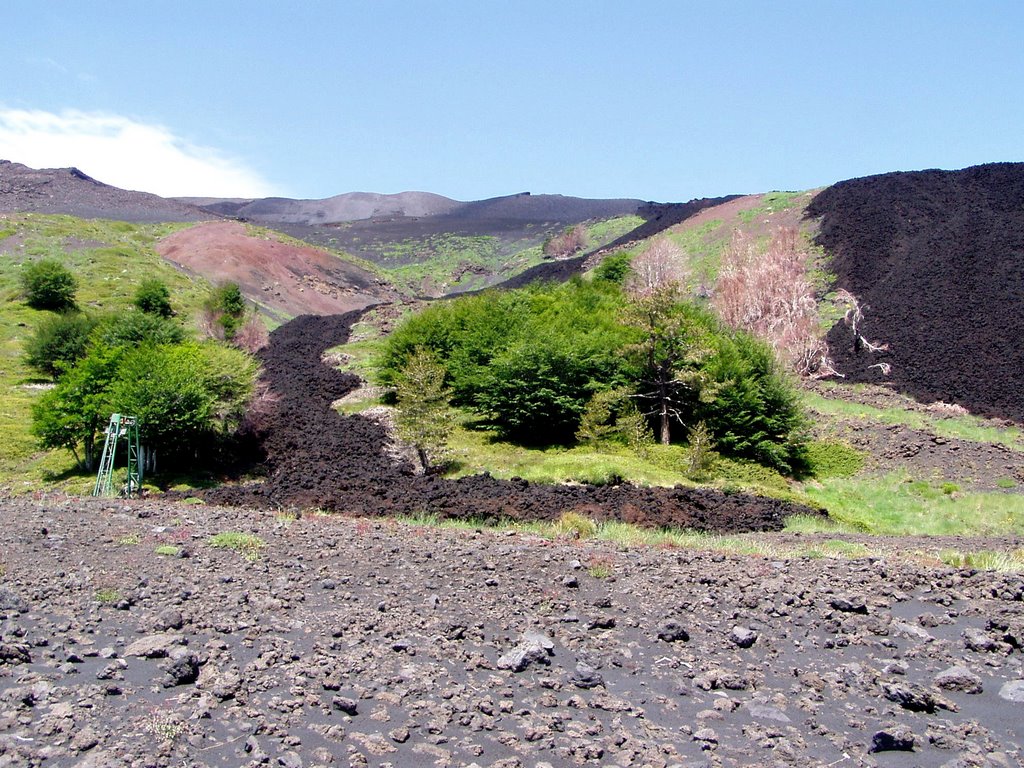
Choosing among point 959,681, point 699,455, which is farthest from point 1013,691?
point 699,455

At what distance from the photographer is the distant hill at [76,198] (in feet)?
316

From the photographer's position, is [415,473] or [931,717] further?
[415,473]

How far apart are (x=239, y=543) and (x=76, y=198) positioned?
11229 cm

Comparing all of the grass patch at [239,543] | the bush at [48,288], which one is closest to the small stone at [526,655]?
the grass patch at [239,543]

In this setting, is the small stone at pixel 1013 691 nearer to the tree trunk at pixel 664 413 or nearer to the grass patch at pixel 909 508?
the grass patch at pixel 909 508

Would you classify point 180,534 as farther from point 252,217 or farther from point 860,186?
point 252,217

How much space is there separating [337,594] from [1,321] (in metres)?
43.9

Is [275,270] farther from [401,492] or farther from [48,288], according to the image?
[401,492]

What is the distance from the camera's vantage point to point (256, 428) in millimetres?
27859

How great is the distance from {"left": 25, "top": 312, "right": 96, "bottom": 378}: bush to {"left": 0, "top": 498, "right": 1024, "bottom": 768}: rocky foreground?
95.4 feet

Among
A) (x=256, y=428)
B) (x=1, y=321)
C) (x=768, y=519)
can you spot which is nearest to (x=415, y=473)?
(x=256, y=428)

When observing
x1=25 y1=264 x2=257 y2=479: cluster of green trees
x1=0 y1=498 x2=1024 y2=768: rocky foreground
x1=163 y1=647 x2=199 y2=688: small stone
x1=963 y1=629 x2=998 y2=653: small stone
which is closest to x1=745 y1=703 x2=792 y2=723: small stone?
x1=0 y1=498 x2=1024 y2=768: rocky foreground

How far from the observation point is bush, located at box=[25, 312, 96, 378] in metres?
36.4

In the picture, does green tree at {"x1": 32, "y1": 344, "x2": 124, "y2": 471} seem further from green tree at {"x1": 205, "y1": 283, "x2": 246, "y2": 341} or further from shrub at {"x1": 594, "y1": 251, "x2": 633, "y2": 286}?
shrub at {"x1": 594, "y1": 251, "x2": 633, "y2": 286}
